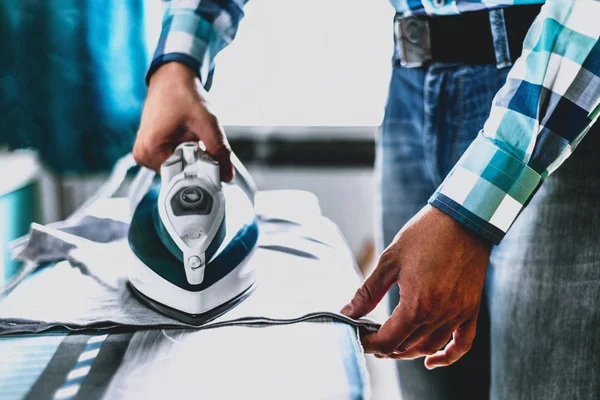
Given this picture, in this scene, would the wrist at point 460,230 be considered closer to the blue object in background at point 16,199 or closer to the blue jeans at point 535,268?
the blue jeans at point 535,268

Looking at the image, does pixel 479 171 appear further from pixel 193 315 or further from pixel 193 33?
pixel 193 33

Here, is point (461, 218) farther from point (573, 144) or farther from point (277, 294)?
point (277, 294)

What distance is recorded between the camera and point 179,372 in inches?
26.4

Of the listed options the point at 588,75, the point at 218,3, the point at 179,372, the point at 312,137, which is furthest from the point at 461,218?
the point at 312,137

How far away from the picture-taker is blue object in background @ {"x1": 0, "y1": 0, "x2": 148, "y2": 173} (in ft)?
5.91

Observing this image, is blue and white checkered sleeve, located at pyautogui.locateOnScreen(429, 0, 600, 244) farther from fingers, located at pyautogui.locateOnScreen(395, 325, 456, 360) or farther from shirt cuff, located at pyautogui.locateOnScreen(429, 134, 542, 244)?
fingers, located at pyautogui.locateOnScreen(395, 325, 456, 360)

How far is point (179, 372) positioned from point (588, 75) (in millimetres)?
552

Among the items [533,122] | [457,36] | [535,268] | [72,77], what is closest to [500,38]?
[457,36]

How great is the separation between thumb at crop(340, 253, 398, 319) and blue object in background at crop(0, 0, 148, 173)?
135cm

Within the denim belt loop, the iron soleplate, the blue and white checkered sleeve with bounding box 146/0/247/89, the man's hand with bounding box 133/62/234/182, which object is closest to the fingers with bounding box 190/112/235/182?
the man's hand with bounding box 133/62/234/182

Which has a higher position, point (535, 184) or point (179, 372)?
point (535, 184)

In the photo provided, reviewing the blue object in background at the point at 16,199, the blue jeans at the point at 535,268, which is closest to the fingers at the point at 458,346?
the blue jeans at the point at 535,268

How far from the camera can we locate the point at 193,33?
0.96 meters

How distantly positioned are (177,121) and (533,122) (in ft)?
1.64
